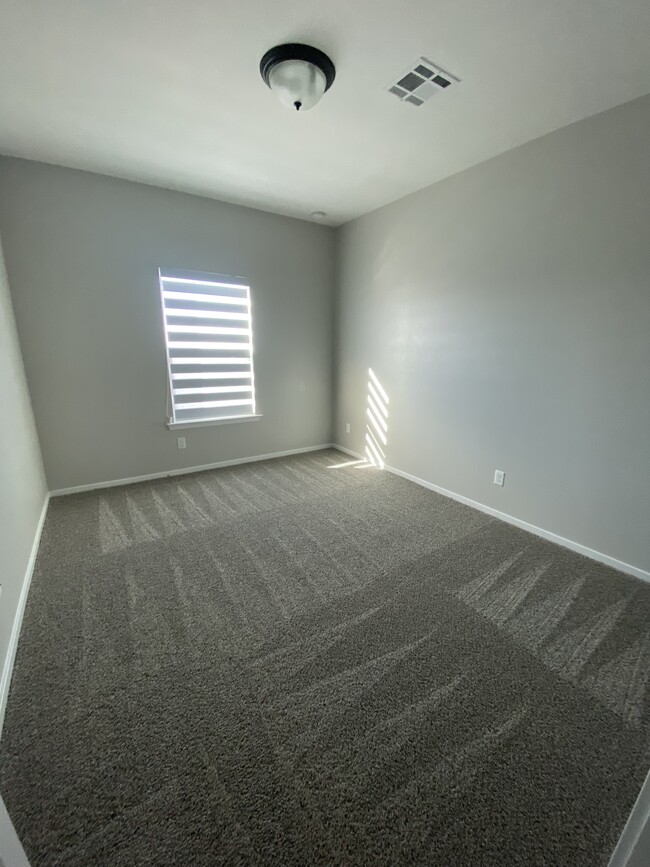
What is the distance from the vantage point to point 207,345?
11.5 ft

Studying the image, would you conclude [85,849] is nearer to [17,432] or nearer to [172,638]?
[172,638]

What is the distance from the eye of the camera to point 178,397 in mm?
3443

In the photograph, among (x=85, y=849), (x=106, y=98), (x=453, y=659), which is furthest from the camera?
(x=106, y=98)

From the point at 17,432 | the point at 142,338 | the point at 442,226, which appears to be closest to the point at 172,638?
the point at 17,432

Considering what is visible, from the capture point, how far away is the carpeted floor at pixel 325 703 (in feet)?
3.20

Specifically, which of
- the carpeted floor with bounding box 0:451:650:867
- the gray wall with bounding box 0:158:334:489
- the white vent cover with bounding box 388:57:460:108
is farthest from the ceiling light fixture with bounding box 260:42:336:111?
the carpeted floor with bounding box 0:451:650:867

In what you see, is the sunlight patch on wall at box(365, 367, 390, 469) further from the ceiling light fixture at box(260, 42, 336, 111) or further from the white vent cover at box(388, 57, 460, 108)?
the ceiling light fixture at box(260, 42, 336, 111)

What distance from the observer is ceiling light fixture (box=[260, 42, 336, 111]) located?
1.55 metres

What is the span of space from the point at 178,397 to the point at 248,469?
1.05 meters

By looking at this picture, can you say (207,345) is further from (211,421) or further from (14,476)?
(14,476)

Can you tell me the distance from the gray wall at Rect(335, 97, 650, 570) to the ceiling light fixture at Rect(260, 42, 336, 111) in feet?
3.27

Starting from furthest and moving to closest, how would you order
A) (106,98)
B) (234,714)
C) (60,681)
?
(106,98) < (60,681) < (234,714)

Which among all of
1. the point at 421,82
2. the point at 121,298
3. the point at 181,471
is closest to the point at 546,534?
the point at 421,82

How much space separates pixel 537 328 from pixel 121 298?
3.37 meters
